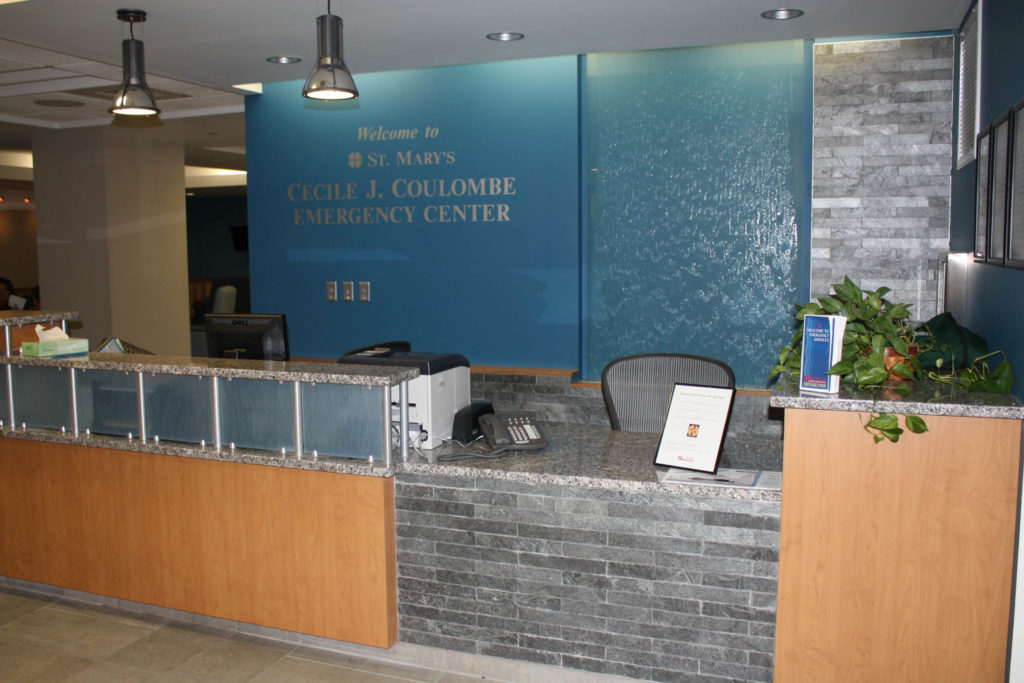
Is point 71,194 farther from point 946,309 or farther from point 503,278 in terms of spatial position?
point 946,309

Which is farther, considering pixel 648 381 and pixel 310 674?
pixel 648 381

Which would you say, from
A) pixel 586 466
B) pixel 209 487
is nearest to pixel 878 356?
pixel 586 466

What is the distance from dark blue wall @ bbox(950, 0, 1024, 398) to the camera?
8.79 ft

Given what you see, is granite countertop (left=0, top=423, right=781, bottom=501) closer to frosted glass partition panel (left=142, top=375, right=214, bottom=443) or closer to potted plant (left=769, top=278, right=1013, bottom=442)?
frosted glass partition panel (left=142, top=375, right=214, bottom=443)

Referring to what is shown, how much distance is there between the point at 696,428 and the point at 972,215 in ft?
6.05

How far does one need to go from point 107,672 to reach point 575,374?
3101 millimetres

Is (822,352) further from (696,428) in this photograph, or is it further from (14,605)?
(14,605)

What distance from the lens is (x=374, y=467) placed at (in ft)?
9.68

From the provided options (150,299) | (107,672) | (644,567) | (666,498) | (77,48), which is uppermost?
(77,48)

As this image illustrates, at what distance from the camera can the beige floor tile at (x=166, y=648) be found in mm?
3158

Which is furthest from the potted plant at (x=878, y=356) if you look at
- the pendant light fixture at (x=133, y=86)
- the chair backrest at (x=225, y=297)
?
the chair backrest at (x=225, y=297)

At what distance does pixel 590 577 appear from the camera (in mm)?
2795

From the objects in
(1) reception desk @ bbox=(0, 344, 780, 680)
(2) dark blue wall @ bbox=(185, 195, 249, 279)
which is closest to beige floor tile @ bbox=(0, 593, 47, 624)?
(1) reception desk @ bbox=(0, 344, 780, 680)

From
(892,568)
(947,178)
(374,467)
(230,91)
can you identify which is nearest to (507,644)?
(374,467)
